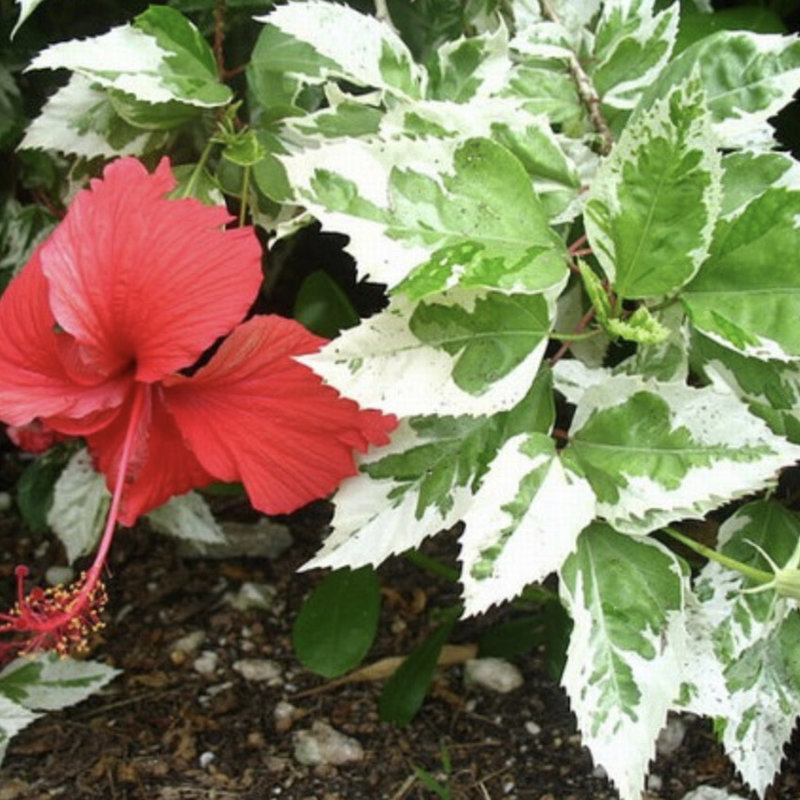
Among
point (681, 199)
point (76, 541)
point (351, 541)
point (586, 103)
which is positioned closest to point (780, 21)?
point (586, 103)

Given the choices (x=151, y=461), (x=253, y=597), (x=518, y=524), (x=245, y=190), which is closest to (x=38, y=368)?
(x=151, y=461)

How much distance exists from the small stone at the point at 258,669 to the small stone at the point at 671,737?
35 cm

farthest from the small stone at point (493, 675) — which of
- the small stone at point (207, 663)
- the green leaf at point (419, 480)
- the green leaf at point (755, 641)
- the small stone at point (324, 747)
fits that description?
the green leaf at point (419, 480)

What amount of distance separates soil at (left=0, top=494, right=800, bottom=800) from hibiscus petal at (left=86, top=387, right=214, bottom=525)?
0.37m

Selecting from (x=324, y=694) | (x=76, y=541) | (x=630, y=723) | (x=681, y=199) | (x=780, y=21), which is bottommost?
(x=324, y=694)

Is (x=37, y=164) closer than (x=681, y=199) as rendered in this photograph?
No

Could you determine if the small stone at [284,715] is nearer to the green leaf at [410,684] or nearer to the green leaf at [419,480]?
the green leaf at [410,684]

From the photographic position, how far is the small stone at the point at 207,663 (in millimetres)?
1286

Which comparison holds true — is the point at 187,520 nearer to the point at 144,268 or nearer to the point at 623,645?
the point at 144,268

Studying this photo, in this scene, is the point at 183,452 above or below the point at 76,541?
above

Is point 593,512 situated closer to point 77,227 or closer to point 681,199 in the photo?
point 681,199

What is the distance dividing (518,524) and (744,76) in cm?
33

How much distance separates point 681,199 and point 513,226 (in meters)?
0.09

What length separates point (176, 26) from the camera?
918mm
